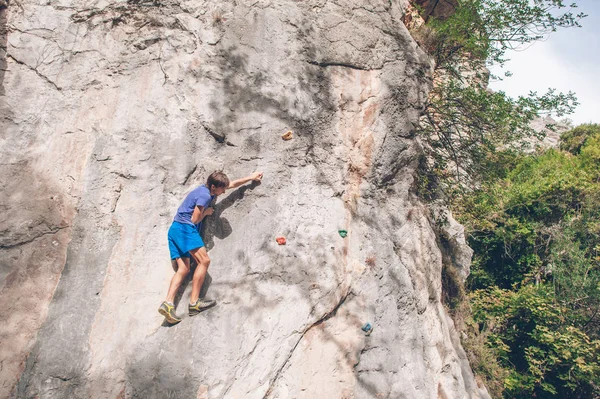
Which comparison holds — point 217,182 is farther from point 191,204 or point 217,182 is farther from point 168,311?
point 168,311

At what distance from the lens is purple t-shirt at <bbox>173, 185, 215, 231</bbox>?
13.5 ft

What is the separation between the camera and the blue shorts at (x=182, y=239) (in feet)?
13.4

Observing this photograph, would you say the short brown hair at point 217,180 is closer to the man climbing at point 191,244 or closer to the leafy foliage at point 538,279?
the man climbing at point 191,244

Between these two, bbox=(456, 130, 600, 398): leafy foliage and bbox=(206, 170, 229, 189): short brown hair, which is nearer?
bbox=(206, 170, 229, 189): short brown hair

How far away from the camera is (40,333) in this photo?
3875 millimetres

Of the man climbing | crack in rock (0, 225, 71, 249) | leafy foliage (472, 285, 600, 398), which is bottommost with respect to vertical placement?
leafy foliage (472, 285, 600, 398)

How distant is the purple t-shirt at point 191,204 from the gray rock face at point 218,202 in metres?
0.28

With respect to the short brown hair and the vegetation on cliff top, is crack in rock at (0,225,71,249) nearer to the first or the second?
the short brown hair

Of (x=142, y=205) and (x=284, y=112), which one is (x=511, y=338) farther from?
(x=142, y=205)

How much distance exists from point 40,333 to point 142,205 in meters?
1.48

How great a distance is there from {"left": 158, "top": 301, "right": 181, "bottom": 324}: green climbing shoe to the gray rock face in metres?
0.15

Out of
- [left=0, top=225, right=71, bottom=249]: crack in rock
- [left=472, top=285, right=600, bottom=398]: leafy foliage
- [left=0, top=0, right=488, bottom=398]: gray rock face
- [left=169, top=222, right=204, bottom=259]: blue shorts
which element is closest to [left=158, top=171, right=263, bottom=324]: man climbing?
[left=169, top=222, right=204, bottom=259]: blue shorts

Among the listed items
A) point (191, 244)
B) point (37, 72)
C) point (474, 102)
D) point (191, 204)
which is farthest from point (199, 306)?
point (474, 102)

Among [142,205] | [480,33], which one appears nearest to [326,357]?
[142,205]
